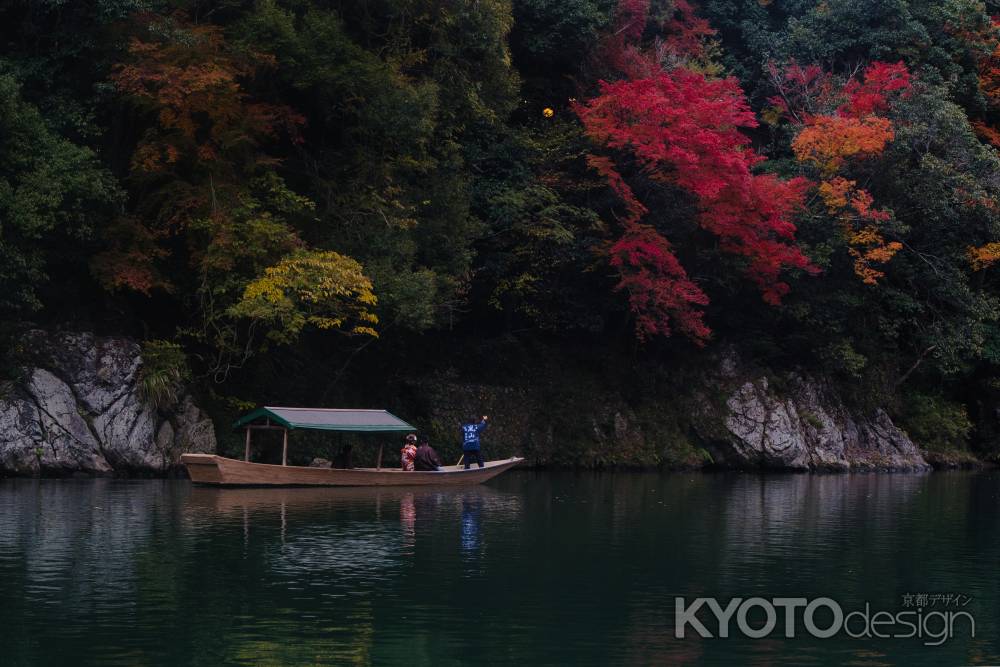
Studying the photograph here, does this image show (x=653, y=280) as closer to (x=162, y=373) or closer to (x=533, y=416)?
(x=533, y=416)

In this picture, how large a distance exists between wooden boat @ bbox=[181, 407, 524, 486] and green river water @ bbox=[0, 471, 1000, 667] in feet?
2.49

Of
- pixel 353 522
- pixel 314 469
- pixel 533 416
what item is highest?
pixel 533 416

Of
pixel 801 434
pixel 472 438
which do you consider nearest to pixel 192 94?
pixel 472 438

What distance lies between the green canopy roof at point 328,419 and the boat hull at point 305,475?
0.98m

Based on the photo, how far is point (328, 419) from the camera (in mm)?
30359

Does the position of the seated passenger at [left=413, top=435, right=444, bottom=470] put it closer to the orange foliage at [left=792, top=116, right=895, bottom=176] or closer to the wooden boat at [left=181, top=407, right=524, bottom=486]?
the wooden boat at [left=181, top=407, right=524, bottom=486]

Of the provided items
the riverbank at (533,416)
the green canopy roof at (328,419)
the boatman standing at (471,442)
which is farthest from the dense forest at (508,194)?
the boatman standing at (471,442)

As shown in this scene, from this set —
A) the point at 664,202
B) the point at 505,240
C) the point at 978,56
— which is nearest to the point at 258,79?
the point at 505,240

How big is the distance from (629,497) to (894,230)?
18.3 meters

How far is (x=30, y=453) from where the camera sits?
29656 mm

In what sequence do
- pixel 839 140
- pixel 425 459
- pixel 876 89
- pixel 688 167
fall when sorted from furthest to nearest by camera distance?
1. pixel 876 89
2. pixel 839 140
3. pixel 688 167
4. pixel 425 459

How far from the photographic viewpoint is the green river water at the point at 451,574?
12352 millimetres

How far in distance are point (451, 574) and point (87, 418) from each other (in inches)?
669

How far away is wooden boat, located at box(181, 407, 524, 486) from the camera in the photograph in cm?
A: 2834
